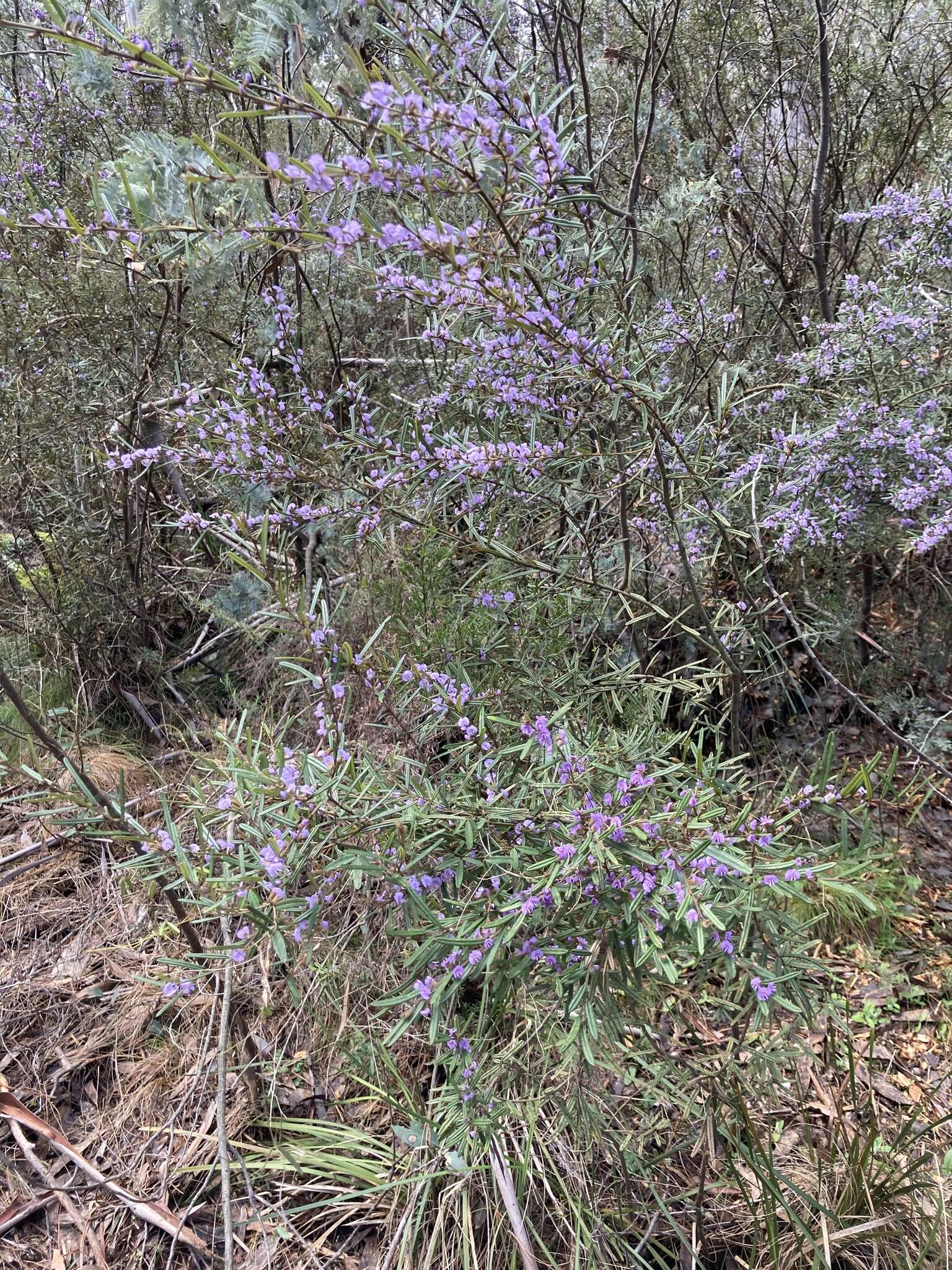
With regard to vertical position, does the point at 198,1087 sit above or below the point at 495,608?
below

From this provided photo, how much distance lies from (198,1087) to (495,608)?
161 cm

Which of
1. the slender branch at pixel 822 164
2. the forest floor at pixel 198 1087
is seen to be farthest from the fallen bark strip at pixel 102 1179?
the slender branch at pixel 822 164

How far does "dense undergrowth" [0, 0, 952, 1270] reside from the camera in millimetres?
1299

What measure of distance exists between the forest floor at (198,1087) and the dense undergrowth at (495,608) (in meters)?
0.02

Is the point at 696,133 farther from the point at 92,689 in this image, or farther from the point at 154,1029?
the point at 154,1029

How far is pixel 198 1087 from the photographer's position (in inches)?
81.4

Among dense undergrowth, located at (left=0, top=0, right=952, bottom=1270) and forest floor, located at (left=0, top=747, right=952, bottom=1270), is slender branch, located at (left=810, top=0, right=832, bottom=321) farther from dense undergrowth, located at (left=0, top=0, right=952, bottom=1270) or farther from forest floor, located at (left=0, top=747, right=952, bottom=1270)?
forest floor, located at (left=0, top=747, right=952, bottom=1270)

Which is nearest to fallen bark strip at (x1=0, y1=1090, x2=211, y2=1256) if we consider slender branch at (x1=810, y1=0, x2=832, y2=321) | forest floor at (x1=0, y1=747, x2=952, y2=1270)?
forest floor at (x1=0, y1=747, x2=952, y2=1270)

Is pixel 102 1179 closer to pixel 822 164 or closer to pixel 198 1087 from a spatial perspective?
pixel 198 1087

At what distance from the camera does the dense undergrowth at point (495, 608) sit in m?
1.30

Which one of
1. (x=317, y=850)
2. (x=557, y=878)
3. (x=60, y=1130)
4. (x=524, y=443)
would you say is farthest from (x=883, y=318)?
(x=60, y=1130)

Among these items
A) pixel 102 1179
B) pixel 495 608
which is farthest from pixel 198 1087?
pixel 495 608

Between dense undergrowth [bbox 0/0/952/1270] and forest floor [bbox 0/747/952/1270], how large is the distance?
0.02 m

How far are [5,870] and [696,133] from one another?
4.91 meters
